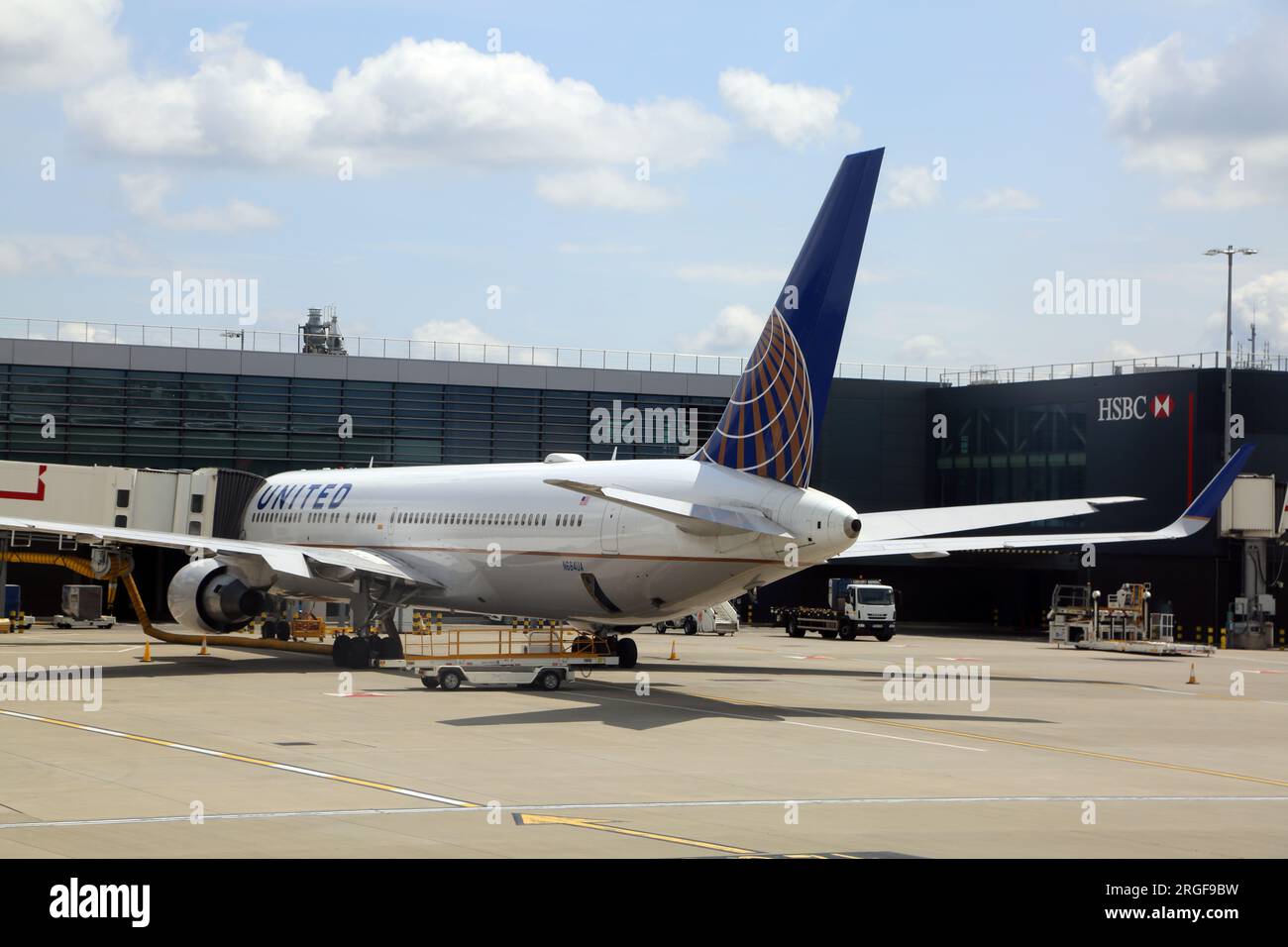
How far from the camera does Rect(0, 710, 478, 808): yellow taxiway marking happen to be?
627 inches

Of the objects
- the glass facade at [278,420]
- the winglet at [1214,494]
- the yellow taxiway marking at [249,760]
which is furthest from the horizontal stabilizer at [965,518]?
the glass facade at [278,420]

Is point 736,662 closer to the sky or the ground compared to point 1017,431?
closer to the ground

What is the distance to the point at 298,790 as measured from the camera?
1606 centimetres

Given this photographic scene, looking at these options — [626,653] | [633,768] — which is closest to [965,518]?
[626,653]

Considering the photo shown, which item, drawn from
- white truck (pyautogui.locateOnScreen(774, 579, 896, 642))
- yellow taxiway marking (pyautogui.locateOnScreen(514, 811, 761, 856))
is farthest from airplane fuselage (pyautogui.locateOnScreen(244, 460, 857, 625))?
white truck (pyautogui.locateOnScreen(774, 579, 896, 642))

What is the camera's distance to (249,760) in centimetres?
1870

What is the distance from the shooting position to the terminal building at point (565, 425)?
199ft

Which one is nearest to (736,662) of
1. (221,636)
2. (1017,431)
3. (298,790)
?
(221,636)

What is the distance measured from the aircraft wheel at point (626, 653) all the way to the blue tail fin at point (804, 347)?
25.6 feet

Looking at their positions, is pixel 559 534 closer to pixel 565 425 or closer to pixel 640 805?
pixel 640 805

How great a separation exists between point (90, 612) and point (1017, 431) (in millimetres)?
42086

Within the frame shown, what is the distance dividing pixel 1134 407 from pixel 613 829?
5457 centimetres

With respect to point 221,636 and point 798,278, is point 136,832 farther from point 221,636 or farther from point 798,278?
point 221,636

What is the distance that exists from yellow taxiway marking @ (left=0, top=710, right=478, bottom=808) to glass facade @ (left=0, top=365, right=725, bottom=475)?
39100mm
